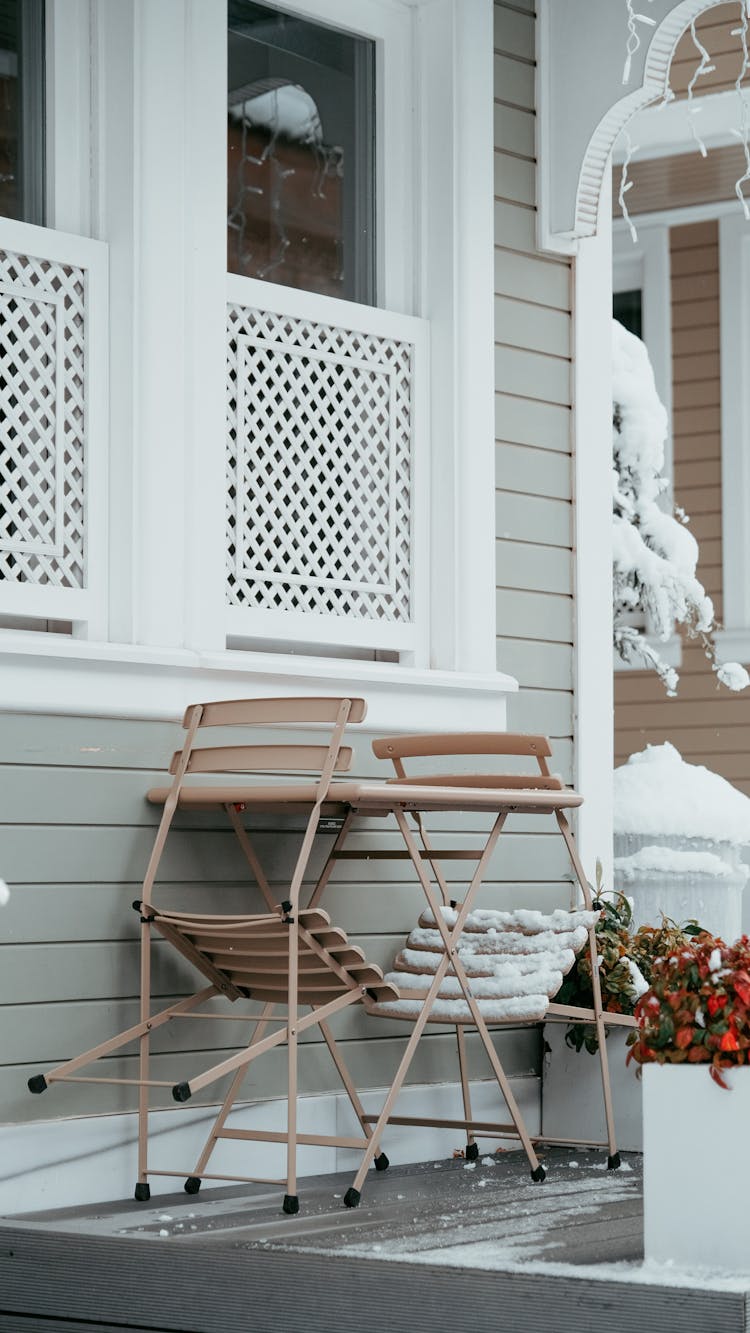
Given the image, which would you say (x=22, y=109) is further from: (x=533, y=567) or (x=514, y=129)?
(x=533, y=567)

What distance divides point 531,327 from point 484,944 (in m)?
1.67

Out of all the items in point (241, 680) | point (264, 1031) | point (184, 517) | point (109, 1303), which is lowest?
point (109, 1303)

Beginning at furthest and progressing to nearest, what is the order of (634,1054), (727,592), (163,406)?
(727,592)
(163,406)
(634,1054)

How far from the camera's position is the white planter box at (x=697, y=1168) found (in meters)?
2.52

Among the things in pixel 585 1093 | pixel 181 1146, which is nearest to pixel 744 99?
pixel 585 1093

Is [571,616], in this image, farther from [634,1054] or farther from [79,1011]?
[634,1054]

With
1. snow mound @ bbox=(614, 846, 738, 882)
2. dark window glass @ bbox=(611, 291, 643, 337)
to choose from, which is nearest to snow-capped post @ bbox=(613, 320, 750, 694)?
snow mound @ bbox=(614, 846, 738, 882)

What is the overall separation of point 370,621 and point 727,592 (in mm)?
3787

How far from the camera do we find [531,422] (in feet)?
15.3

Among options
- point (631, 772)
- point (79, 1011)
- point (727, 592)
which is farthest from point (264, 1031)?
point (727, 592)

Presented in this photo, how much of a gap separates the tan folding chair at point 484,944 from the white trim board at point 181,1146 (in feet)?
0.34

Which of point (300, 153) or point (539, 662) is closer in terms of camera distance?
point (300, 153)

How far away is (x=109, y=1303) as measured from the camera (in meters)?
2.91

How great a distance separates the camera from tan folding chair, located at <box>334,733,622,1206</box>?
11.6 ft
